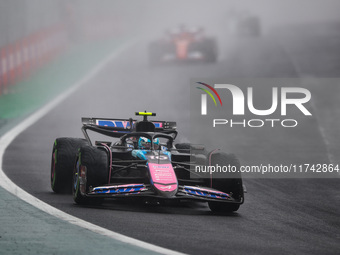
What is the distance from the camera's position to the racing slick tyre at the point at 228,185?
434 inches

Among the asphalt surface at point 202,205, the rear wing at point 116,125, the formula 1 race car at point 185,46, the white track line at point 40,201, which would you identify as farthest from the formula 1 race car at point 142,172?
the formula 1 race car at point 185,46

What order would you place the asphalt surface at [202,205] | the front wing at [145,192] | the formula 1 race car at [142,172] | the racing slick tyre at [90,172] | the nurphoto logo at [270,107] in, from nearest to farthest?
the asphalt surface at [202,205] → the front wing at [145,192] → the formula 1 race car at [142,172] → the racing slick tyre at [90,172] → the nurphoto logo at [270,107]

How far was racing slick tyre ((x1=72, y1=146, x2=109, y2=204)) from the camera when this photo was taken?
35.3 ft

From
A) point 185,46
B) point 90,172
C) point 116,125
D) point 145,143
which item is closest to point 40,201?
point 90,172

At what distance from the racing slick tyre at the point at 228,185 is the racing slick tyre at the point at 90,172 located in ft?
4.53

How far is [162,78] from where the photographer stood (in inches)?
1307

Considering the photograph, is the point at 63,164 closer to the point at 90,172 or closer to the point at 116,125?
the point at 116,125

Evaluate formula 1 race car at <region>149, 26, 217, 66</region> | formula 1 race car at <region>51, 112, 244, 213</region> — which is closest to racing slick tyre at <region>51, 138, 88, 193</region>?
formula 1 race car at <region>51, 112, 244, 213</region>

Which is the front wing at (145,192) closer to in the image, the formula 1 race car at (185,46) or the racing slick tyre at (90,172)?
the racing slick tyre at (90,172)

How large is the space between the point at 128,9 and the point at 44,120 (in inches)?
2433

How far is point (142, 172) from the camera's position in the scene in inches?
448

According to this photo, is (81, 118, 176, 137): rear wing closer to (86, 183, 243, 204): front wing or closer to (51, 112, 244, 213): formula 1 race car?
(51, 112, 244, 213): formula 1 race car

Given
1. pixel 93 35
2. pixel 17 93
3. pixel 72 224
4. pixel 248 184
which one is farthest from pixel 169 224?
pixel 93 35

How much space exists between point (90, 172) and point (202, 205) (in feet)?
5.85
